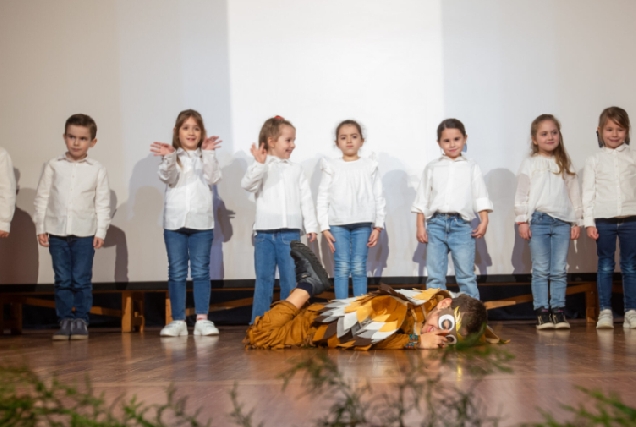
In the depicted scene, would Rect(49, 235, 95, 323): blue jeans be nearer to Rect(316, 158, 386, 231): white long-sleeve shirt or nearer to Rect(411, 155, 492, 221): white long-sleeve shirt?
Rect(316, 158, 386, 231): white long-sleeve shirt

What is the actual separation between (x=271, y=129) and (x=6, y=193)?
1.47 m

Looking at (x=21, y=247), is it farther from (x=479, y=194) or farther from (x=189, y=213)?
(x=479, y=194)

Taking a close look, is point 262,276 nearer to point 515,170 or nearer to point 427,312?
point 427,312

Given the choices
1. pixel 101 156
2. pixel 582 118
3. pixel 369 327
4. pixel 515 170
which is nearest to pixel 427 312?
pixel 369 327

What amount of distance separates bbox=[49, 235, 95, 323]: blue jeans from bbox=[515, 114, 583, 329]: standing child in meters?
2.38

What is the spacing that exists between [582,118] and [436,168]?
1.09 m

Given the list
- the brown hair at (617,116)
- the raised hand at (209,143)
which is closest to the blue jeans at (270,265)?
the raised hand at (209,143)

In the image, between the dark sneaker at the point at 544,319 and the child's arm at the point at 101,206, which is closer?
the dark sneaker at the point at 544,319

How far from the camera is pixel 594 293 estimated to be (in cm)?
426

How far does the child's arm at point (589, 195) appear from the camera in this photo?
394 centimetres

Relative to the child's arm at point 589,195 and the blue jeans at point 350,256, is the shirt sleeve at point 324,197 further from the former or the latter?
the child's arm at point 589,195

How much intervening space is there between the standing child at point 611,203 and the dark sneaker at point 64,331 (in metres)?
2.81

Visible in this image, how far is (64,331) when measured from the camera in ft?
12.1

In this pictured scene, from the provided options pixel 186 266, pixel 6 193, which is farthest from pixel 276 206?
pixel 6 193
